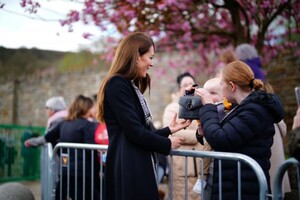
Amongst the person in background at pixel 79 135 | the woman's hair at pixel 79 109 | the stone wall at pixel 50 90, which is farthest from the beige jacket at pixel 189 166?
the stone wall at pixel 50 90

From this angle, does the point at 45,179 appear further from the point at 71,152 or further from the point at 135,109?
the point at 135,109

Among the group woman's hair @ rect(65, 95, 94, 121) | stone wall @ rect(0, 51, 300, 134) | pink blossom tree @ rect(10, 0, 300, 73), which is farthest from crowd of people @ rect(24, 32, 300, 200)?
stone wall @ rect(0, 51, 300, 134)

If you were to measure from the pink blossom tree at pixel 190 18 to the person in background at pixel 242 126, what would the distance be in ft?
10.8

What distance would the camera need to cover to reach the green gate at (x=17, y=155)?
10273 millimetres

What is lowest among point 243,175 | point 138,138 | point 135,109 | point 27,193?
point 27,193

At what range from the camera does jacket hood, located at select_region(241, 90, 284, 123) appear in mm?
2924

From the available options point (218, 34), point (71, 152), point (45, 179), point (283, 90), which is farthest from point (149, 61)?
point (283, 90)

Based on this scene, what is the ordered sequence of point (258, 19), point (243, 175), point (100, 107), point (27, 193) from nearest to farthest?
point (243, 175)
point (100, 107)
point (27, 193)
point (258, 19)

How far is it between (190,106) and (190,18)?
4546 millimetres

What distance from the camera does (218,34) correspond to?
307 inches

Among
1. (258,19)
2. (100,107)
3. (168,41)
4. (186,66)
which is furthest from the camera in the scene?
(186,66)

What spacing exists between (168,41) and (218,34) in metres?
0.98

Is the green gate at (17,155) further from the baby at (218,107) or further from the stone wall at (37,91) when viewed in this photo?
the baby at (218,107)

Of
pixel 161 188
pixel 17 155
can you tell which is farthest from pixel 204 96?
pixel 17 155
